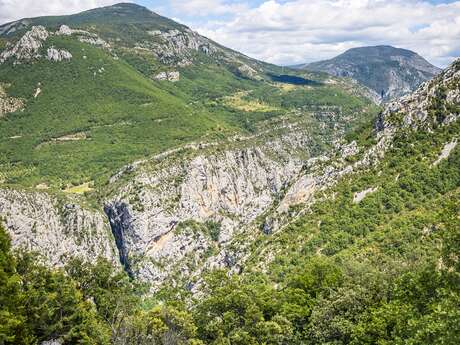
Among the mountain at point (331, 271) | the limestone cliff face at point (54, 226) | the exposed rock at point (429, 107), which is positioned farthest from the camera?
the limestone cliff face at point (54, 226)

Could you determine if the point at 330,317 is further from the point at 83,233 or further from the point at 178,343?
the point at 83,233

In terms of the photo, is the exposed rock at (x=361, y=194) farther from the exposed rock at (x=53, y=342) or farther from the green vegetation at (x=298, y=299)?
the exposed rock at (x=53, y=342)

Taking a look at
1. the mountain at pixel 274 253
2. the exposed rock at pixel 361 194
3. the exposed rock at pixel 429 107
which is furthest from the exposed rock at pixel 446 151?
the exposed rock at pixel 361 194

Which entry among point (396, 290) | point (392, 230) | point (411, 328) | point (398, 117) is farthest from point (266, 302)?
point (398, 117)

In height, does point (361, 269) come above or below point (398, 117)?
below

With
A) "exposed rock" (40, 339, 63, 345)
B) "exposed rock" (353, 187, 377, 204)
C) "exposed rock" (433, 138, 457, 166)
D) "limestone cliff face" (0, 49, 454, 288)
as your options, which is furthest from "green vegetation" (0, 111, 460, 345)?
"limestone cliff face" (0, 49, 454, 288)

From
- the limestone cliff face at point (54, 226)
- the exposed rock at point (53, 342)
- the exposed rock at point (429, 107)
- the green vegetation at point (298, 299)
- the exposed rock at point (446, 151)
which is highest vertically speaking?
the exposed rock at point (429, 107)

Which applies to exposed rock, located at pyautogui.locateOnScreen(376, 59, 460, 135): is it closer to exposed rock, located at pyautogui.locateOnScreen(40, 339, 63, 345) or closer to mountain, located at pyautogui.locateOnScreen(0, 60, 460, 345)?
mountain, located at pyautogui.locateOnScreen(0, 60, 460, 345)

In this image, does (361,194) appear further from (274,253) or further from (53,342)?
(53,342)

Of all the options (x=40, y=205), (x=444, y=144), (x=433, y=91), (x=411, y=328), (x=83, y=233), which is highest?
(x=433, y=91)
